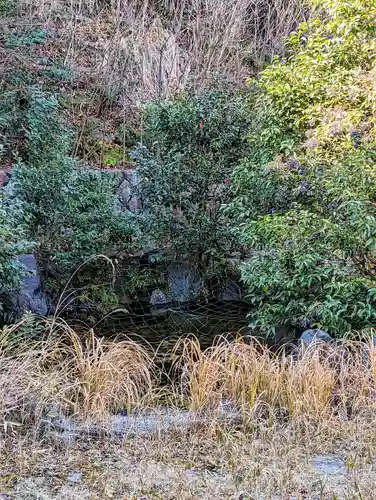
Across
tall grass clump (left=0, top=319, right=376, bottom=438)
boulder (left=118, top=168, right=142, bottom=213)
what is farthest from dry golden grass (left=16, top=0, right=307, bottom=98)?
tall grass clump (left=0, top=319, right=376, bottom=438)

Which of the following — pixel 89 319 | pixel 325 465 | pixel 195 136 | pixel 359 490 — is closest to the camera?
pixel 359 490

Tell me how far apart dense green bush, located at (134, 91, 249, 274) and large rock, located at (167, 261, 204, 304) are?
352mm

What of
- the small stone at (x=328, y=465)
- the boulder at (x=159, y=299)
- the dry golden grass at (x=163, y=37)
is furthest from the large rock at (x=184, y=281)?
the small stone at (x=328, y=465)

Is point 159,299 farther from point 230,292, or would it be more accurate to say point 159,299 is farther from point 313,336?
point 313,336

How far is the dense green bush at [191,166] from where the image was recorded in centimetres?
719

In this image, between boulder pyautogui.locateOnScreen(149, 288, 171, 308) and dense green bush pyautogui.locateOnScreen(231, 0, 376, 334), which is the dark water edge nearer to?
boulder pyautogui.locateOnScreen(149, 288, 171, 308)

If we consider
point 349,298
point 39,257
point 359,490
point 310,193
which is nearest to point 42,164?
point 39,257

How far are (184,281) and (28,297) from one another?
230 cm

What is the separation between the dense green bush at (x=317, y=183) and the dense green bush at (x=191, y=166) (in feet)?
3.02

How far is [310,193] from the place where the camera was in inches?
217

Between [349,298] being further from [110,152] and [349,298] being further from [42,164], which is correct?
[110,152]

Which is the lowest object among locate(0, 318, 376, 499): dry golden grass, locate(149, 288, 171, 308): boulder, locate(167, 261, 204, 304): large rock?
locate(0, 318, 376, 499): dry golden grass

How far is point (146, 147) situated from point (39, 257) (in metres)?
1.99

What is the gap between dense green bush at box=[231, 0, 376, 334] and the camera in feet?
15.7
